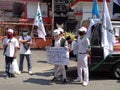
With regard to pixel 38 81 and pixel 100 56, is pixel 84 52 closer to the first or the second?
pixel 100 56

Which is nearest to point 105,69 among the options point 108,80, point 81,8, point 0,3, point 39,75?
point 108,80

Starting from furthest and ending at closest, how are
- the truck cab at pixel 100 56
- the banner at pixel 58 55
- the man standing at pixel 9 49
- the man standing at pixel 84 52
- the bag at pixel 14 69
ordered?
the bag at pixel 14 69
the man standing at pixel 9 49
the truck cab at pixel 100 56
the banner at pixel 58 55
the man standing at pixel 84 52

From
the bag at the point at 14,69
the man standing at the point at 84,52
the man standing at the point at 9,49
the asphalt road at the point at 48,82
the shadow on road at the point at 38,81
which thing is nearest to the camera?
the asphalt road at the point at 48,82

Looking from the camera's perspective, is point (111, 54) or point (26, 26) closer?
point (111, 54)

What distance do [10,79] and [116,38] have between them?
12.3ft

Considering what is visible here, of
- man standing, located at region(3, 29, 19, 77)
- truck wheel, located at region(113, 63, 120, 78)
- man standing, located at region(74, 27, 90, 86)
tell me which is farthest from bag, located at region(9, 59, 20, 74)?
truck wheel, located at region(113, 63, 120, 78)

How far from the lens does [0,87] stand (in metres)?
11.0

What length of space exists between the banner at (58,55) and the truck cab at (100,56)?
35.0 inches

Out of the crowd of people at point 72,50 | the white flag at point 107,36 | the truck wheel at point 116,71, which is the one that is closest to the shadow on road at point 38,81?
the crowd of people at point 72,50

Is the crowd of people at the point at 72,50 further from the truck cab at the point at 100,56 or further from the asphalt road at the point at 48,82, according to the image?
the truck cab at the point at 100,56

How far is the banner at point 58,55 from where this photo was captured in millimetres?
11652

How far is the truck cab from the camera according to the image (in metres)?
12.0

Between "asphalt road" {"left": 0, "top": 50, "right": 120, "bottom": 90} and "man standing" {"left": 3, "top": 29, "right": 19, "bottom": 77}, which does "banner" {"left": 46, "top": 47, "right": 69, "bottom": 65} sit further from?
"man standing" {"left": 3, "top": 29, "right": 19, "bottom": 77}

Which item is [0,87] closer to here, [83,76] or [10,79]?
[10,79]
